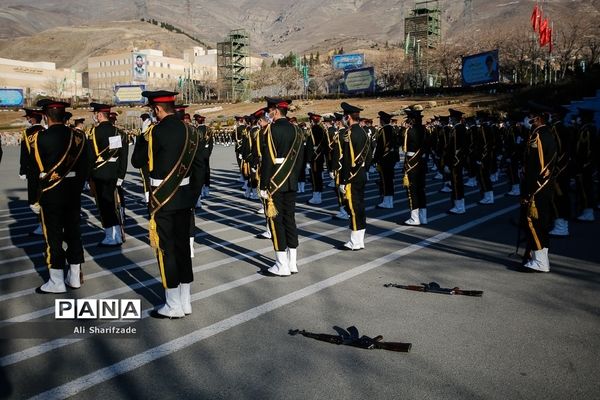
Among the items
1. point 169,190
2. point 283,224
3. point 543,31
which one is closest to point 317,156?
point 283,224

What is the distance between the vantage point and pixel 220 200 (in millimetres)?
14148

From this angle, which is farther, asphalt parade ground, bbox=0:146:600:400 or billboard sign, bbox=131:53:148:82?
billboard sign, bbox=131:53:148:82

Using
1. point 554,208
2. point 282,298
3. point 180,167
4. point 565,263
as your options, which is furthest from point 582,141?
point 180,167

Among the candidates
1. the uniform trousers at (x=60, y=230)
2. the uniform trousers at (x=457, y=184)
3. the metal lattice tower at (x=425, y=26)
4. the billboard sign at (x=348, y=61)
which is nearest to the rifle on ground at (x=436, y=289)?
the uniform trousers at (x=60, y=230)

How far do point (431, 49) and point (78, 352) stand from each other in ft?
318

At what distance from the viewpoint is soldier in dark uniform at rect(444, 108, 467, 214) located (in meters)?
11.5

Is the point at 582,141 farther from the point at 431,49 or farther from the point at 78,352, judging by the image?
the point at 431,49

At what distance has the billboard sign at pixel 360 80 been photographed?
243 ft

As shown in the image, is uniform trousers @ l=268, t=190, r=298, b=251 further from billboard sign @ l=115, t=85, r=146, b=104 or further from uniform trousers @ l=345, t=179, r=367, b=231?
billboard sign @ l=115, t=85, r=146, b=104

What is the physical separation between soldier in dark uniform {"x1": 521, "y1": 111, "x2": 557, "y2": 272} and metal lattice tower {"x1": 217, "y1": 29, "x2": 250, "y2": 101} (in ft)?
346

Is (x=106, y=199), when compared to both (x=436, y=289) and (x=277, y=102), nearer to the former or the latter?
(x=277, y=102)

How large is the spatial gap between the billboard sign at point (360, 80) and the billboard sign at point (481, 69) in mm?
16832

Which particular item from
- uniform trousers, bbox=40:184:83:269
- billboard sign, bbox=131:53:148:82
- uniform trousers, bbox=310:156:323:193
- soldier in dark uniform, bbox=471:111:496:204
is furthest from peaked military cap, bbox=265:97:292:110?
billboard sign, bbox=131:53:148:82

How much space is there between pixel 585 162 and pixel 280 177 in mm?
6859
